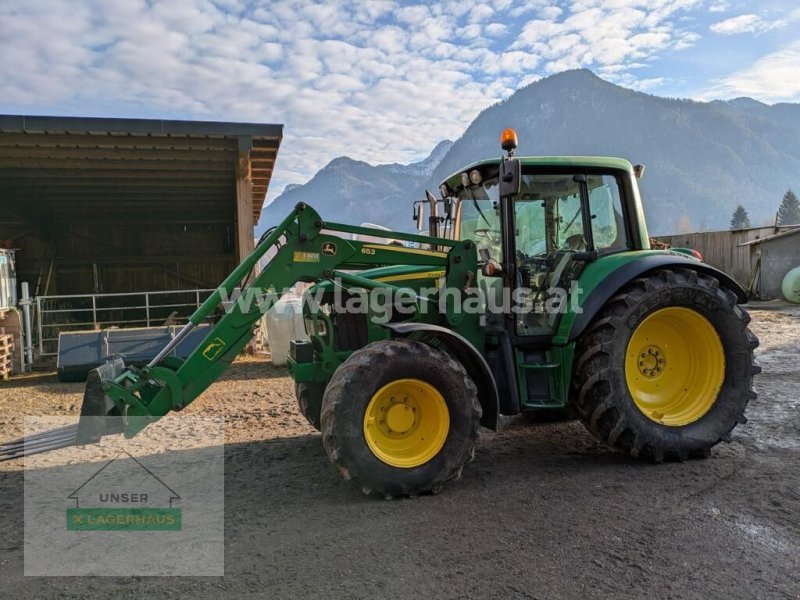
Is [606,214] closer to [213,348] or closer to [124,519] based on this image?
[213,348]

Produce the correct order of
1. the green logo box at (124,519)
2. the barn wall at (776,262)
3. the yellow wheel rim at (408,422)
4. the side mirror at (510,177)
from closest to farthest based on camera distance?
the green logo box at (124,519)
the yellow wheel rim at (408,422)
the side mirror at (510,177)
the barn wall at (776,262)

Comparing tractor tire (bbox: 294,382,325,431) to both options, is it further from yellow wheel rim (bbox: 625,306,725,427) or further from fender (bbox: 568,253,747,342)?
yellow wheel rim (bbox: 625,306,725,427)

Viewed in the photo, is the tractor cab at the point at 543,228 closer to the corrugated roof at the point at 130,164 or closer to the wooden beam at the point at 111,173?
the corrugated roof at the point at 130,164

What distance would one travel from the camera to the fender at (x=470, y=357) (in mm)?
4051

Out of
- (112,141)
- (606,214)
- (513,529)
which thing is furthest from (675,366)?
(112,141)

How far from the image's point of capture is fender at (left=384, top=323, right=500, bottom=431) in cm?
405

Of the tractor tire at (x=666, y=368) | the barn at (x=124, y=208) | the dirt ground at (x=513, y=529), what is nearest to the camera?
the dirt ground at (x=513, y=529)

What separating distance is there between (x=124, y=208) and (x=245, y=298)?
1335 cm

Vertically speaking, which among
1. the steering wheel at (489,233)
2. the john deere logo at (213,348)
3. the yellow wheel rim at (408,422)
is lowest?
the yellow wheel rim at (408,422)

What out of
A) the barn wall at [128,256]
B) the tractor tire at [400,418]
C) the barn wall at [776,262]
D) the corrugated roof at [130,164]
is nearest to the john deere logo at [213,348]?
the tractor tire at [400,418]

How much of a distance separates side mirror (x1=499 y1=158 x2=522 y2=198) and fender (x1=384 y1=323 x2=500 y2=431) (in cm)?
110

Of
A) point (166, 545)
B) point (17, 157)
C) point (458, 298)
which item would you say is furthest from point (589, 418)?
point (17, 157)

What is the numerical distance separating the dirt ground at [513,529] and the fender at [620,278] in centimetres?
114

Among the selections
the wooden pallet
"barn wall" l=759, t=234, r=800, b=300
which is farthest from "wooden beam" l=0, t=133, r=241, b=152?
"barn wall" l=759, t=234, r=800, b=300
